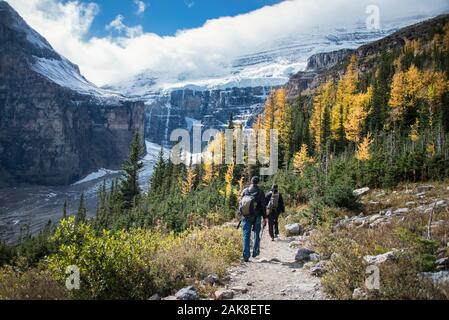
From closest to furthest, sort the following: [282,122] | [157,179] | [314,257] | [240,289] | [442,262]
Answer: [442,262]
[240,289]
[314,257]
[282,122]
[157,179]

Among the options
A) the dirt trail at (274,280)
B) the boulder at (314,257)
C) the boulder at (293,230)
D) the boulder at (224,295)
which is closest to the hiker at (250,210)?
the dirt trail at (274,280)

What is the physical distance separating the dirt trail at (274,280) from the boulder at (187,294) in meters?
0.77

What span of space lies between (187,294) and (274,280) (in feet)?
7.39

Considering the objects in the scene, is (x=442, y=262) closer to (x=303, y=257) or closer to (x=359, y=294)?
(x=359, y=294)

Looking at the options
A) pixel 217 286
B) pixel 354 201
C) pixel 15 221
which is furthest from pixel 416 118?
pixel 15 221

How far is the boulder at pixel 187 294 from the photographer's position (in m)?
6.31

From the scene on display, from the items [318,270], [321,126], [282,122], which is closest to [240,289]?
[318,270]

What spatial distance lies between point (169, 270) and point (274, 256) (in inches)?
163

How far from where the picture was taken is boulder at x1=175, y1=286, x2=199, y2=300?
631 centimetres

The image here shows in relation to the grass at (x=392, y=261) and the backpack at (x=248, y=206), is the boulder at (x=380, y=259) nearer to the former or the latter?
the grass at (x=392, y=261)

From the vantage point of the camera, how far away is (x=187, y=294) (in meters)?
6.39

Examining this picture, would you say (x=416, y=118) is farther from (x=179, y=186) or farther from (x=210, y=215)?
(x=210, y=215)

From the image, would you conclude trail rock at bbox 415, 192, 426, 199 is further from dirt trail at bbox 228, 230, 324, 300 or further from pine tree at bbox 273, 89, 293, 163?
pine tree at bbox 273, 89, 293, 163
